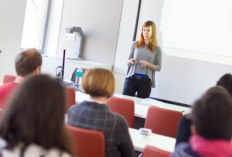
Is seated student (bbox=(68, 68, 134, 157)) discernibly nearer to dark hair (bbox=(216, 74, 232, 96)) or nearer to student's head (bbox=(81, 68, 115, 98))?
student's head (bbox=(81, 68, 115, 98))

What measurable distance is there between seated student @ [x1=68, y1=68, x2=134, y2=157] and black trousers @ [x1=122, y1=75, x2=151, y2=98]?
2.24m

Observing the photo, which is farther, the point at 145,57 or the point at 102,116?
the point at 145,57

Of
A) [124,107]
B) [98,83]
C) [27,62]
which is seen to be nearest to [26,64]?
[27,62]

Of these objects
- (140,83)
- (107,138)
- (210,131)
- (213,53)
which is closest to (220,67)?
(213,53)

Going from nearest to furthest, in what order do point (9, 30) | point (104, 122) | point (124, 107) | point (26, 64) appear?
point (104, 122)
point (26, 64)
point (124, 107)
point (9, 30)

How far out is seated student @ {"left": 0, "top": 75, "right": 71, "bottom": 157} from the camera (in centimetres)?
113

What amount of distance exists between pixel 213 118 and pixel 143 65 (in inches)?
116

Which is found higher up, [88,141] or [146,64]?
[146,64]

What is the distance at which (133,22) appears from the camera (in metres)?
5.29

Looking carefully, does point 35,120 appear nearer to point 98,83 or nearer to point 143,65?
point 98,83

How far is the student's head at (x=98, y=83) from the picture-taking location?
6.41ft

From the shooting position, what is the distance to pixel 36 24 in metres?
6.00

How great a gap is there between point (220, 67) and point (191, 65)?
425 mm

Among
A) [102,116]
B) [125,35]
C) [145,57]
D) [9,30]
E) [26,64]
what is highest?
[125,35]
